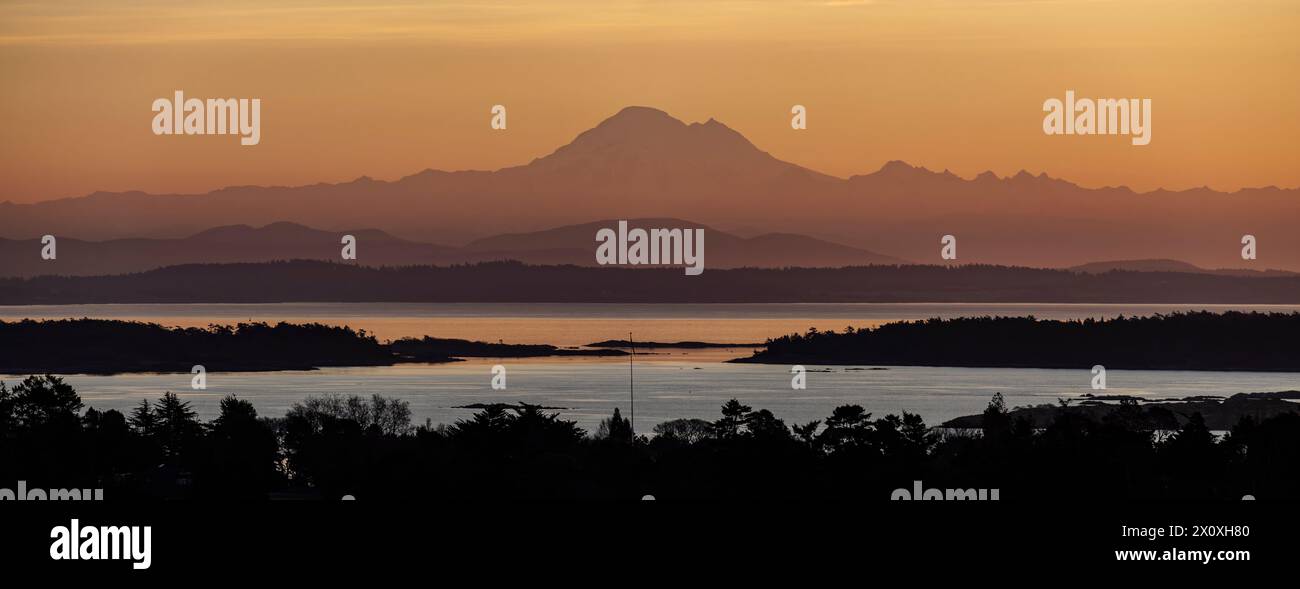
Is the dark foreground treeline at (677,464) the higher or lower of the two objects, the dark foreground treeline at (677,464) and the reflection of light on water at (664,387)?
the higher

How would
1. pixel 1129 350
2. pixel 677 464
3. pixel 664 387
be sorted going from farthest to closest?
pixel 1129 350 → pixel 664 387 → pixel 677 464

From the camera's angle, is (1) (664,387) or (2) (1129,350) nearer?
(1) (664,387)

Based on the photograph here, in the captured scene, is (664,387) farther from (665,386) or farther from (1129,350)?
(1129,350)

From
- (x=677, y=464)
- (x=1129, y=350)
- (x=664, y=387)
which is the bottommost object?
(x=664, y=387)

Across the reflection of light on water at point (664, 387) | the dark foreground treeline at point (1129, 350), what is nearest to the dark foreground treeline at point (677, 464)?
the reflection of light on water at point (664, 387)

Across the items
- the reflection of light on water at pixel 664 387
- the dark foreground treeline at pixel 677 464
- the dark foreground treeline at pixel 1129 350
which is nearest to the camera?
the dark foreground treeline at pixel 677 464

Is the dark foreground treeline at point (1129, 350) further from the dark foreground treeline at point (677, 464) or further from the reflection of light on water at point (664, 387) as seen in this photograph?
the dark foreground treeline at point (677, 464)

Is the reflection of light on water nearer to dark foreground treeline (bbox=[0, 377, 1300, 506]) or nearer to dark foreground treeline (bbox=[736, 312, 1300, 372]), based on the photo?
dark foreground treeline (bbox=[736, 312, 1300, 372])

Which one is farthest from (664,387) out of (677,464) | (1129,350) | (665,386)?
(677,464)
